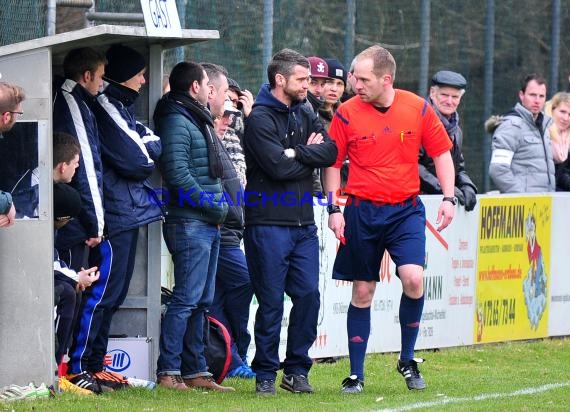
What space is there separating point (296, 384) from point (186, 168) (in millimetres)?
1568

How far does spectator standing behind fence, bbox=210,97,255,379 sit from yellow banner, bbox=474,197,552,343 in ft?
10.1

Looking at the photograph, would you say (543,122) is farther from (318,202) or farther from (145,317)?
(145,317)

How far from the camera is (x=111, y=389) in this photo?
26.6ft

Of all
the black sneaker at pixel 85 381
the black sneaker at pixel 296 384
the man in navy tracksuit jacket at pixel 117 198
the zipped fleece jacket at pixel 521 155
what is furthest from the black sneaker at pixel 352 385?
the zipped fleece jacket at pixel 521 155

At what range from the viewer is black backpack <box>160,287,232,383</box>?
28.9 feet

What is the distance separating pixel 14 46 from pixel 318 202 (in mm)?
3594

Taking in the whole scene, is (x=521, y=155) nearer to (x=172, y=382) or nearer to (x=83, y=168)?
(x=172, y=382)

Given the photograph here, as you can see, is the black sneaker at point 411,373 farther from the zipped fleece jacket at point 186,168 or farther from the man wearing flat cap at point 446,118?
the man wearing flat cap at point 446,118

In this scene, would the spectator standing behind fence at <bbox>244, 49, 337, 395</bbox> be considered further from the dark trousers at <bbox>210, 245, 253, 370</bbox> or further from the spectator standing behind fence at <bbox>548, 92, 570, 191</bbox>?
the spectator standing behind fence at <bbox>548, 92, 570, 191</bbox>

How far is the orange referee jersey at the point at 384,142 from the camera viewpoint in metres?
8.47

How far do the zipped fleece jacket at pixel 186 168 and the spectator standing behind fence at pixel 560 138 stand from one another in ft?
20.2

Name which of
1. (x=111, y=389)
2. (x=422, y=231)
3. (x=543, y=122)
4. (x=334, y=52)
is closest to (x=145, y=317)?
(x=111, y=389)

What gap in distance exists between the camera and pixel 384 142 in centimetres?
847

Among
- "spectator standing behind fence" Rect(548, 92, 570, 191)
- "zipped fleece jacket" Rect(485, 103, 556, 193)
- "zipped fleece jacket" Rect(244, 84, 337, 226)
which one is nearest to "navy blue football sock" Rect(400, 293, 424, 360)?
"zipped fleece jacket" Rect(244, 84, 337, 226)
